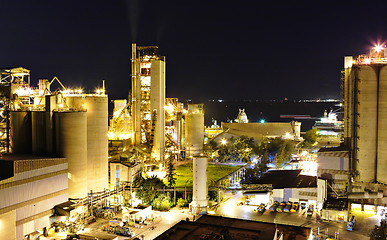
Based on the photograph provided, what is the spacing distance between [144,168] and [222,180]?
9454 millimetres

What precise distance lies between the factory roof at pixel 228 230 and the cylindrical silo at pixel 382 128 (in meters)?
13.6

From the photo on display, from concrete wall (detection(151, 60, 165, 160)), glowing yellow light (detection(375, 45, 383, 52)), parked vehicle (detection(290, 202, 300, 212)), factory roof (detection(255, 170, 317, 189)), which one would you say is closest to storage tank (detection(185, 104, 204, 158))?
concrete wall (detection(151, 60, 165, 160))

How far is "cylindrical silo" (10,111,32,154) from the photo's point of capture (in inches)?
1190

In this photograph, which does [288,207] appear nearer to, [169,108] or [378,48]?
[378,48]

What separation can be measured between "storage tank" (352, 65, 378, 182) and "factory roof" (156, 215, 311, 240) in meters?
13.5

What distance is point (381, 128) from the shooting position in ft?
98.2

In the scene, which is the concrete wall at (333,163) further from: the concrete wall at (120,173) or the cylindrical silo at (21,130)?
the cylindrical silo at (21,130)

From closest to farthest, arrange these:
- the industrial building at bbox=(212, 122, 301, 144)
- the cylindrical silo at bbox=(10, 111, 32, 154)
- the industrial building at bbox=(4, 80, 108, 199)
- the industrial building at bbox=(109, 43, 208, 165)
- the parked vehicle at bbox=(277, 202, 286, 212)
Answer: the industrial building at bbox=(4, 80, 108, 199) < the parked vehicle at bbox=(277, 202, 286, 212) < the cylindrical silo at bbox=(10, 111, 32, 154) < the industrial building at bbox=(109, 43, 208, 165) < the industrial building at bbox=(212, 122, 301, 144)

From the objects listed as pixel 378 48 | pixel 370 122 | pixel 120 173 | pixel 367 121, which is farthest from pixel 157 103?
pixel 378 48

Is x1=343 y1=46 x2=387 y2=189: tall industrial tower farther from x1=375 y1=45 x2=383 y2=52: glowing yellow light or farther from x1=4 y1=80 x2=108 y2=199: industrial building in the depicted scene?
x1=4 y1=80 x2=108 y2=199: industrial building

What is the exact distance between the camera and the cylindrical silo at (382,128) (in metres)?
29.8

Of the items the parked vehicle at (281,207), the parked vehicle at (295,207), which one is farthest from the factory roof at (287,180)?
the parked vehicle at (295,207)

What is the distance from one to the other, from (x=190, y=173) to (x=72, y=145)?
16.3 meters

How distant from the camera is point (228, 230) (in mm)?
18656
